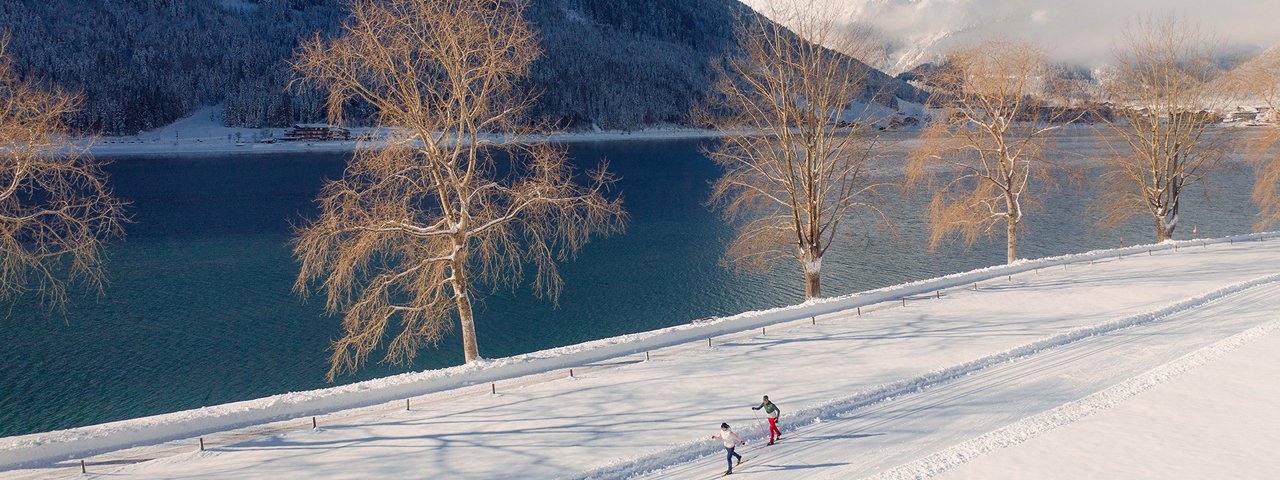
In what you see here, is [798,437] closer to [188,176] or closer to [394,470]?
[394,470]

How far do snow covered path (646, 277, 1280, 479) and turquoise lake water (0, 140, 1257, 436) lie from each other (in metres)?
17.6

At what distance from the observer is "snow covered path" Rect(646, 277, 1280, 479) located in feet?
46.3

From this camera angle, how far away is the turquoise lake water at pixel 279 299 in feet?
90.7

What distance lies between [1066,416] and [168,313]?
41.1 meters

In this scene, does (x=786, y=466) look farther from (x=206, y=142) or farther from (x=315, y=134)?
(x=206, y=142)

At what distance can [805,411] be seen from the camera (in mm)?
16531

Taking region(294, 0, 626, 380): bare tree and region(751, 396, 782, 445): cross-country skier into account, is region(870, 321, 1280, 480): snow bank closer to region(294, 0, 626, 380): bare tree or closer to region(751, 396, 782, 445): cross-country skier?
region(751, 396, 782, 445): cross-country skier

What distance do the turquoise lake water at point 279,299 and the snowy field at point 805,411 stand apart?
37.3 feet

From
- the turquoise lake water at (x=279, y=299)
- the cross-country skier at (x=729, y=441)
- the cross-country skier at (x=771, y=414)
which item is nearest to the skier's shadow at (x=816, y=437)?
the cross-country skier at (x=771, y=414)

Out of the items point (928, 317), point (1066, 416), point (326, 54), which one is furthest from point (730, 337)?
point (326, 54)

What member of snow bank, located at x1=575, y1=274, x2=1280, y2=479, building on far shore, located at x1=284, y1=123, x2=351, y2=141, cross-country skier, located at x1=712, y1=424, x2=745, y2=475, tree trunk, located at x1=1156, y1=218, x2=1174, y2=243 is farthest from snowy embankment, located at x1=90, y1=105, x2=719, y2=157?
cross-country skier, located at x1=712, y1=424, x2=745, y2=475

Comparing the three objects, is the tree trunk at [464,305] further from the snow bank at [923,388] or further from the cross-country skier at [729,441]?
the cross-country skier at [729,441]

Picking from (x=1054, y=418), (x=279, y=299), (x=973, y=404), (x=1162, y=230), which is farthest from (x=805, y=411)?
(x=1162, y=230)

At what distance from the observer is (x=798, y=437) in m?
15.5
